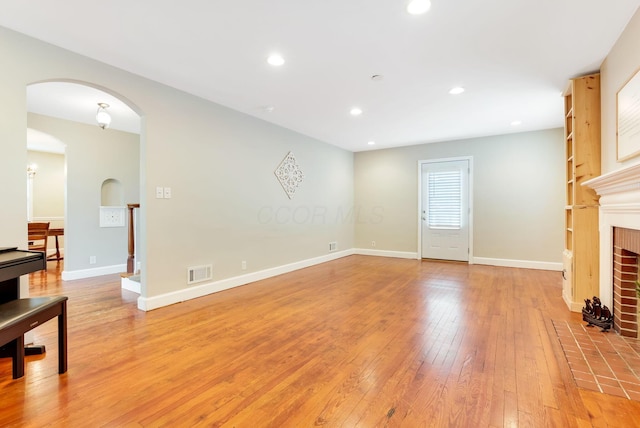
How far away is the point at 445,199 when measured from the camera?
618 centimetres

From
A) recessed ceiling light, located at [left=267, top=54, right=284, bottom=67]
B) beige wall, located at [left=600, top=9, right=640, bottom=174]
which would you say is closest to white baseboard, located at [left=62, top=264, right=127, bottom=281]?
recessed ceiling light, located at [left=267, top=54, right=284, bottom=67]

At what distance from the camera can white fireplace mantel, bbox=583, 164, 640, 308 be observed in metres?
2.20

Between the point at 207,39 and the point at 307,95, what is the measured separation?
1.47 meters

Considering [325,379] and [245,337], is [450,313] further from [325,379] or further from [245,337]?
[245,337]

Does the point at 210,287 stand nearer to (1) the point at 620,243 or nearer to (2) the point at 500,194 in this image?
(1) the point at 620,243

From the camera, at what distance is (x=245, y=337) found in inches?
101

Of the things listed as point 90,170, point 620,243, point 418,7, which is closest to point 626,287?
point 620,243

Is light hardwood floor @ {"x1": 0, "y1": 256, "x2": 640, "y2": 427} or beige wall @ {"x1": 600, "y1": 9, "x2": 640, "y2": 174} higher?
beige wall @ {"x1": 600, "y1": 9, "x2": 640, "y2": 174}

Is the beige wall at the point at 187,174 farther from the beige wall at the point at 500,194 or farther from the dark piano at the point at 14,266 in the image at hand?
the beige wall at the point at 500,194

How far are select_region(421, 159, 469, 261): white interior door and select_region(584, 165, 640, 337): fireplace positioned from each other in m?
3.12

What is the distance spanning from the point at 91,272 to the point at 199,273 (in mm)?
2569

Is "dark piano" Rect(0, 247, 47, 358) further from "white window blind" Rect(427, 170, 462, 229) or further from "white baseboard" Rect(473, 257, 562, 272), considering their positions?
"white baseboard" Rect(473, 257, 562, 272)

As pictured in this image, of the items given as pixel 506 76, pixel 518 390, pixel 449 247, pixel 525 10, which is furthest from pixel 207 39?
pixel 449 247

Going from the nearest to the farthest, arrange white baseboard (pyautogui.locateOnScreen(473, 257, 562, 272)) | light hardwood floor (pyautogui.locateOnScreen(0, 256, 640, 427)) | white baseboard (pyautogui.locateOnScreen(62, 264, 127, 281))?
1. light hardwood floor (pyautogui.locateOnScreen(0, 256, 640, 427))
2. white baseboard (pyautogui.locateOnScreen(62, 264, 127, 281))
3. white baseboard (pyautogui.locateOnScreen(473, 257, 562, 272))
